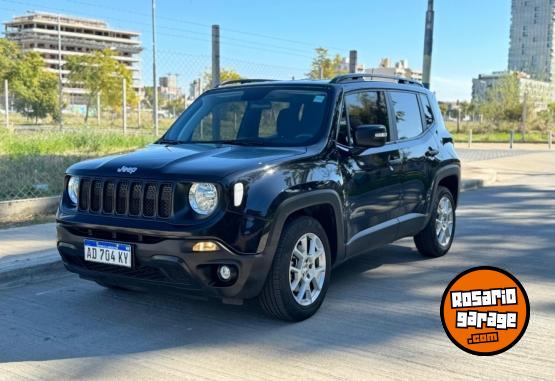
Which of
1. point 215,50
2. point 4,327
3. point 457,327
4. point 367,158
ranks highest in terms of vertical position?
point 215,50

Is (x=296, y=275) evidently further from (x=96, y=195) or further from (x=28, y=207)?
(x=28, y=207)

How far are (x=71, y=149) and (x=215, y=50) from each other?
646cm

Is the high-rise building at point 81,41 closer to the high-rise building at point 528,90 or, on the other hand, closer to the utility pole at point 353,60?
the high-rise building at point 528,90

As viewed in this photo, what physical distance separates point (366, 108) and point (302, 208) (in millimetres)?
1525

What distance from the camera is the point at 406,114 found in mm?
6207

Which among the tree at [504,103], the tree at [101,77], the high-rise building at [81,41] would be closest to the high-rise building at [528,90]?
the tree at [504,103]

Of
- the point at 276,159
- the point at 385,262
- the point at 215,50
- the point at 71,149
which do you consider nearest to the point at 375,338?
the point at 276,159

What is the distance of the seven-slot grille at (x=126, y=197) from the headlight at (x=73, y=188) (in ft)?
0.31

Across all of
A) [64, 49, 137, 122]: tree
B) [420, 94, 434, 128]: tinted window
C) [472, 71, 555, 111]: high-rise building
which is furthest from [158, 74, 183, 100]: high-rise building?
[472, 71, 555, 111]: high-rise building

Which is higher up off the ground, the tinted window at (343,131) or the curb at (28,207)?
the tinted window at (343,131)

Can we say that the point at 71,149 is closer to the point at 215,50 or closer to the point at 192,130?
the point at 215,50

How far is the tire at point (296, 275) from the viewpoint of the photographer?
434 centimetres

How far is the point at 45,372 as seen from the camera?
A: 3758 millimetres

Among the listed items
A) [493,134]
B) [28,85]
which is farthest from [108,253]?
[493,134]
